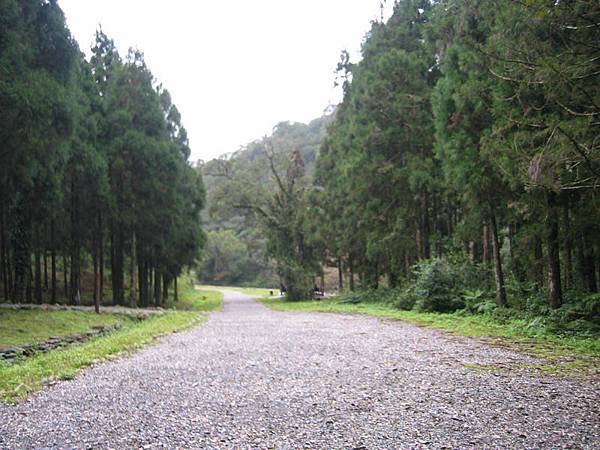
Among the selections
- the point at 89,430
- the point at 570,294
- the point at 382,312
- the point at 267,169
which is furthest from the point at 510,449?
A: the point at 267,169

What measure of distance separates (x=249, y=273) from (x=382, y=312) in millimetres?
49834

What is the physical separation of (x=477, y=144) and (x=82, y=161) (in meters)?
11.9

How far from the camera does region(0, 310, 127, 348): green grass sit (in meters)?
9.40

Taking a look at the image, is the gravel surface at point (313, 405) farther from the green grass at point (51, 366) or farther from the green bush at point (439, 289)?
the green bush at point (439, 289)

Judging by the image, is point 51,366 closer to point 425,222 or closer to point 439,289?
point 439,289

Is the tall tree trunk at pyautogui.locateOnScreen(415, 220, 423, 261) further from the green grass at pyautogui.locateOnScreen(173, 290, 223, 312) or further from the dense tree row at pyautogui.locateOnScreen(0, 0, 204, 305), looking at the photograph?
the dense tree row at pyautogui.locateOnScreen(0, 0, 204, 305)

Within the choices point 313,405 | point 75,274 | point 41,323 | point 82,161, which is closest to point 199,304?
point 75,274

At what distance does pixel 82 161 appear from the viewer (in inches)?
622

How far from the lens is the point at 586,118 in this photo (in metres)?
7.07

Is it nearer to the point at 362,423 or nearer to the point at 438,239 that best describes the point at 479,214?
the point at 438,239

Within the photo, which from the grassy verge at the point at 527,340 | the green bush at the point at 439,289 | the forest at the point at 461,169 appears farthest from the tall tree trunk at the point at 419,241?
the grassy verge at the point at 527,340

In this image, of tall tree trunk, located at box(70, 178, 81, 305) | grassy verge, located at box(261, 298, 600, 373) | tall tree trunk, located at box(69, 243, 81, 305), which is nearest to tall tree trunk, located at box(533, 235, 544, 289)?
grassy verge, located at box(261, 298, 600, 373)

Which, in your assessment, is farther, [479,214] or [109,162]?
[109,162]

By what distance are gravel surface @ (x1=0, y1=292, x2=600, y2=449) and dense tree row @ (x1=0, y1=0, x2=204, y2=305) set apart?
→ 626 cm
